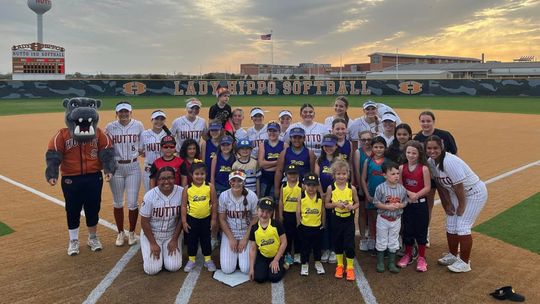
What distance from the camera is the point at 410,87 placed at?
41.2 meters

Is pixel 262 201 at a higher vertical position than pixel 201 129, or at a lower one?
lower

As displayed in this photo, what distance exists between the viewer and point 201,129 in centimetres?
709

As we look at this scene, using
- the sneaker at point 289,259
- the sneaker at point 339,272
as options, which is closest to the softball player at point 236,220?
the sneaker at point 289,259

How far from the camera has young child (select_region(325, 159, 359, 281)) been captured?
16.4ft

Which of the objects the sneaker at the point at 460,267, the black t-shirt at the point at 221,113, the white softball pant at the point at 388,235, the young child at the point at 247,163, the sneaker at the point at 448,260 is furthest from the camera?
the black t-shirt at the point at 221,113

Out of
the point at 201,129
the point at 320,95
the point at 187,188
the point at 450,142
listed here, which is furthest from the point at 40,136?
the point at 320,95

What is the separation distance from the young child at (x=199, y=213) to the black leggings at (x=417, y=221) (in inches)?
102

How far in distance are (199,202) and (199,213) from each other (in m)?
0.15

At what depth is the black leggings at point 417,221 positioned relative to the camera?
517cm

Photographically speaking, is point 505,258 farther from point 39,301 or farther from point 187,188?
point 39,301

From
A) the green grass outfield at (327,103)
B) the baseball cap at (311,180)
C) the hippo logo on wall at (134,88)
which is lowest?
the baseball cap at (311,180)

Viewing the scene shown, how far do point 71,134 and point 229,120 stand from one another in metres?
2.75

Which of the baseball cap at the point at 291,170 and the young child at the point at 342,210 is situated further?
the baseball cap at the point at 291,170

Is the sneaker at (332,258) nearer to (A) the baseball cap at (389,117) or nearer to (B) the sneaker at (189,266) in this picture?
(B) the sneaker at (189,266)
